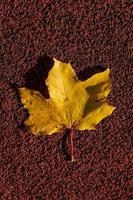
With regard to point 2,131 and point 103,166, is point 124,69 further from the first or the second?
point 2,131

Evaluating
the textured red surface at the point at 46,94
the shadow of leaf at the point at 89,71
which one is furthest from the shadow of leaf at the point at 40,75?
the shadow of leaf at the point at 89,71

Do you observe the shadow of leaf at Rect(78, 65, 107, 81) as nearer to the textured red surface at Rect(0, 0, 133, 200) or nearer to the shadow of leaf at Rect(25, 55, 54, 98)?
the textured red surface at Rect(0, 0, 133, 200)

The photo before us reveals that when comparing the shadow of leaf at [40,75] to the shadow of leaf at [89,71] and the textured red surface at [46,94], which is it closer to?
the textured red surface at [46,94]

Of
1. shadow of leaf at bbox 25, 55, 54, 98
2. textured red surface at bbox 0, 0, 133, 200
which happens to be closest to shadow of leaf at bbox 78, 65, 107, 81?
textured red surface at bbox 0, 0, 133, 200

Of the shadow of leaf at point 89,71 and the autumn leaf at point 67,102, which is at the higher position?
the shadow of leaf at point 89,71

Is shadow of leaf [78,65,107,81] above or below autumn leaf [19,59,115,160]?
above
